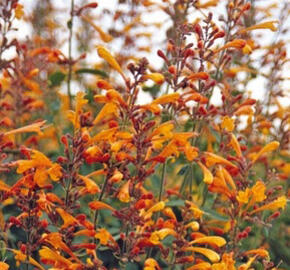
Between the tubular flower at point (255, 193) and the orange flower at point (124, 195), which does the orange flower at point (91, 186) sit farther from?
the tubular flower at point (255, 193)

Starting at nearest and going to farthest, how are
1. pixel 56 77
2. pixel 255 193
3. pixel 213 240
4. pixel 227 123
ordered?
1. pixel 213 240
2. pixel 255 193
3. pixel 227 123
4. pixel 56 77

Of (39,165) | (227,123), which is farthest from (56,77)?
(39,165)

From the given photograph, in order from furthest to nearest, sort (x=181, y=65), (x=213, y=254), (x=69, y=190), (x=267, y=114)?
(x=267, y=114) → (x=181, y=65) → (x=213, y=254) → (x=69, y=190)

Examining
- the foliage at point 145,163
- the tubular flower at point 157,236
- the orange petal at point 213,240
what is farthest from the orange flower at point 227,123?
the tubular flower at point 157,236

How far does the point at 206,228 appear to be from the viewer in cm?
453

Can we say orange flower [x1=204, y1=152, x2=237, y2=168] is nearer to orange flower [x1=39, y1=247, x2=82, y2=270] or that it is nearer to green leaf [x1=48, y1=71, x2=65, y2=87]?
orange flower [x1=39, y1=247, x2=82, y2=270]

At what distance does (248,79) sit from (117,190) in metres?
3.45

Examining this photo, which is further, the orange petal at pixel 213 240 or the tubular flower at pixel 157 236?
the orange petal at pixel 213 240

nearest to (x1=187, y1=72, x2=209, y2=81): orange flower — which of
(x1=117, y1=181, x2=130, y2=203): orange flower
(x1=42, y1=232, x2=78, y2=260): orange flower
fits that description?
(x1=117, y1=181, x2=130, y2=203): orange flower

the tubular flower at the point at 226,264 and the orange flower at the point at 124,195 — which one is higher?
the orange flower at the point at 124,195

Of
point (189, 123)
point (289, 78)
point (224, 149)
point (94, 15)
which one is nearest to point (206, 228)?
point (224, 149)

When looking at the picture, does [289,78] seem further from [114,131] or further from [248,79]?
[114,131]

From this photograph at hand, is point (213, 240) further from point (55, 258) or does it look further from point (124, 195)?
point (55, 258)

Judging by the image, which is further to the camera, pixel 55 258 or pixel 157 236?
pixel 157 236
